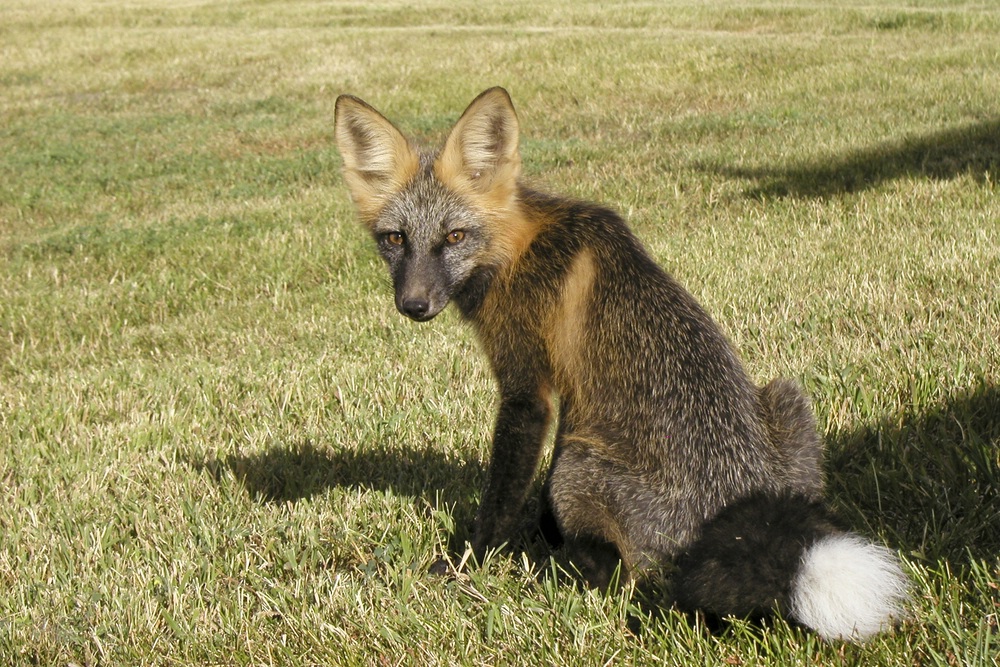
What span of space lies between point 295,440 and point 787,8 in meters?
25.4

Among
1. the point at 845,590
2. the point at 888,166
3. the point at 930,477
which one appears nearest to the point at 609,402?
the point at 845,590

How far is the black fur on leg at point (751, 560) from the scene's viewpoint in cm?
294

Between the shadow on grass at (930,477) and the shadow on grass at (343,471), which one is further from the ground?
the shadow on grass at (930,477)

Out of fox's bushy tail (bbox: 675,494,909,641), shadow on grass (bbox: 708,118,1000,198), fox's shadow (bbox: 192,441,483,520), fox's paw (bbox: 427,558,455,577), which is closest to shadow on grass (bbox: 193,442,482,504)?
fox's shadow (bbox: 192,441,483,520)

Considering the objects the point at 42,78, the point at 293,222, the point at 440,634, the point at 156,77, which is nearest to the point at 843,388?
the point at 440,634

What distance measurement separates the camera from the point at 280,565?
409cm

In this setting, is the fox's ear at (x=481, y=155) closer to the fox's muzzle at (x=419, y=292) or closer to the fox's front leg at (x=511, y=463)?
the fox's muzzle at (x=419, y=292)

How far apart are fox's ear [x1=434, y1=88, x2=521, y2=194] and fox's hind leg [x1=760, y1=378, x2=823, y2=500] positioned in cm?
151

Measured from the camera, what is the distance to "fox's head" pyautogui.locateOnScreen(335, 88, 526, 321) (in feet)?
13.4

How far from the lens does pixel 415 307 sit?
12.8ft

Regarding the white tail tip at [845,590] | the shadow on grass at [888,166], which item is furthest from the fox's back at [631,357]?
the shadow on grass at [888,166]

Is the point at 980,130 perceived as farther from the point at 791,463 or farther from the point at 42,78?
the point at 42,78

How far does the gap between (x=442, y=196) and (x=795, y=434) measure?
5.96 ft

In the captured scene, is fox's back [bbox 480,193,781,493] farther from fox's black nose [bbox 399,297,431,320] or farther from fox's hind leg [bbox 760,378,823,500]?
fox's black nose [bbox 399,297,431,320]
